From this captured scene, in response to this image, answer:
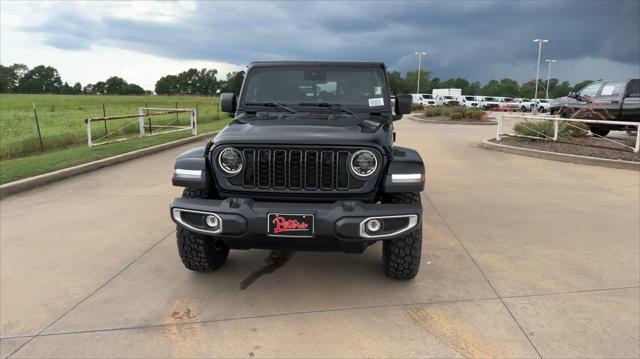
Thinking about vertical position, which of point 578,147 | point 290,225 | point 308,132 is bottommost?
point 578,147

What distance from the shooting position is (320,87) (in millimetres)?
4699

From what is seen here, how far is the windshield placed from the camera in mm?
4672

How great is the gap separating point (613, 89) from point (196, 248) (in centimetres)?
1393

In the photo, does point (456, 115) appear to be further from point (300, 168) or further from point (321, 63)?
point (300, 168)

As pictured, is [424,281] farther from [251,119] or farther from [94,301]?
[94,301]

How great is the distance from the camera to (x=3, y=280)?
407 cm

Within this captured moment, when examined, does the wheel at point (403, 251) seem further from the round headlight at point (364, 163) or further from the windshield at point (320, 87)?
the windshield at point (320, 87)

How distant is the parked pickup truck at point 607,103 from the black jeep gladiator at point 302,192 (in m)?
12.3

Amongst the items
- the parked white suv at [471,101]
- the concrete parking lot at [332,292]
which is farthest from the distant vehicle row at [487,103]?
the concrete parking lot at [332,292]

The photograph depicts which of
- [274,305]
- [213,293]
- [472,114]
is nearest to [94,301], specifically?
[213,293]

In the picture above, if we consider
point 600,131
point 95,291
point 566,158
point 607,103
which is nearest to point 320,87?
point 95,291

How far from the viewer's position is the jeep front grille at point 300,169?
137 inches

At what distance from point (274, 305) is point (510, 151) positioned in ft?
32.4

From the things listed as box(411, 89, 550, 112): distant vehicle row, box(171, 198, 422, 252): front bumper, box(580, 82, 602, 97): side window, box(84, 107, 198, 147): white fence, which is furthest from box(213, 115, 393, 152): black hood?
box(411, 89, 550, 112): distant vehicle row
